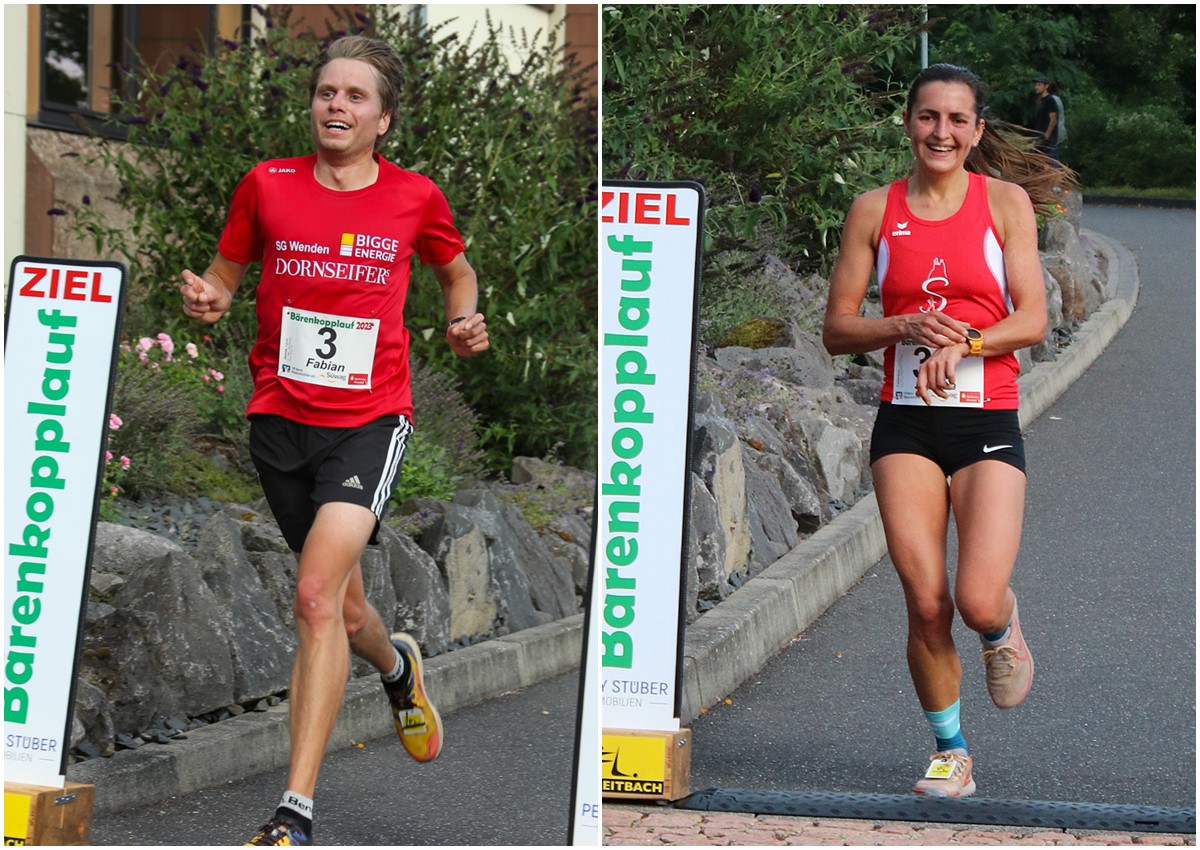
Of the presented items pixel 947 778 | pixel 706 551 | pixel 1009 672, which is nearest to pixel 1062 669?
pixel 706 551

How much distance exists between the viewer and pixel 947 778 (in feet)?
15.4

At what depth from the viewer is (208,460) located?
24.5 feet

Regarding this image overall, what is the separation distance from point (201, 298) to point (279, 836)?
1318 mm

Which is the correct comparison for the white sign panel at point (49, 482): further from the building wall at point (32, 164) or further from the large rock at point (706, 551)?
the building wall at point (32, 164)

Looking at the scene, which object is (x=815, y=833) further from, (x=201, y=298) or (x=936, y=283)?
(x=201, y=298)

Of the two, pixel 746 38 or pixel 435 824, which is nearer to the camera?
pixel 435 824

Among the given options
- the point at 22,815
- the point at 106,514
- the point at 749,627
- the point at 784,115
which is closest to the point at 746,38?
the point at 784,115

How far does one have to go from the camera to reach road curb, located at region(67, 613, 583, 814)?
486cm

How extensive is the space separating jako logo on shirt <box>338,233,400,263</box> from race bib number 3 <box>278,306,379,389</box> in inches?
6.4

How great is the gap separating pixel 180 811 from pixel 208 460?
2799 mm

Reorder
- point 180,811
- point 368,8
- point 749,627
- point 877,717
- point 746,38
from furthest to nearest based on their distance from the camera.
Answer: point 368,8 < point 746,38 < point 749,627 < point 877,717 < point 180,811

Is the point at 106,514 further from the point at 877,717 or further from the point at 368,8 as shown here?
the point at 368,8

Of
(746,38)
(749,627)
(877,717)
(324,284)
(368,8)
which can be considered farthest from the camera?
(368,8)

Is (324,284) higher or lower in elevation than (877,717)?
higher
